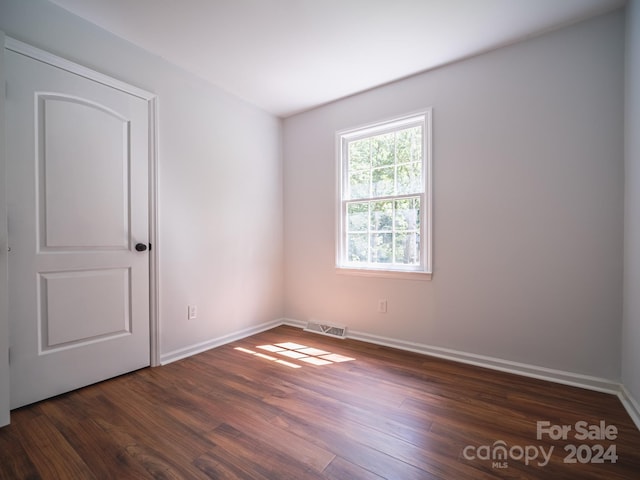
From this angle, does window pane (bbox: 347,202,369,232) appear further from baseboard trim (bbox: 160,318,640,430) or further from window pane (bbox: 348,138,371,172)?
baseboard trim (bbox: 160,318,640,430)

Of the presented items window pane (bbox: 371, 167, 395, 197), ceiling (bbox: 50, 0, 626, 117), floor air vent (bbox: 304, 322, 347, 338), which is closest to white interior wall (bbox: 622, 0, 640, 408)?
ceiling (bbox: 50, 0, 626, 117)

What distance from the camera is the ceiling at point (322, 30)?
188 centimetres

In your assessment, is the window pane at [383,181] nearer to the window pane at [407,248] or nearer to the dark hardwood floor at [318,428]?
the window pane at [407,248]

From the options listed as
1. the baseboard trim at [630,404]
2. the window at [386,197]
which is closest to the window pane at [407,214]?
the window at [386,197]

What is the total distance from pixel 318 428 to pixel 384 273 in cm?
159

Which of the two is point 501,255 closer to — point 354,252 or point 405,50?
point 354,252

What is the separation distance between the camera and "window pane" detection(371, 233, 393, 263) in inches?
113

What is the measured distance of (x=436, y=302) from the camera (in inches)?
101

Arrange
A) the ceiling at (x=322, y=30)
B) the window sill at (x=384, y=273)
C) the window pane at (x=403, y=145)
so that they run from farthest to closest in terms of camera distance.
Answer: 1. the window pane at (x=403, y=145)
2. the window sill at (x=384, y=273)
3. the ceiling at (x=322, y=30)

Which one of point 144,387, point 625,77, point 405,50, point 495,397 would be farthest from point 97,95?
point 625,77

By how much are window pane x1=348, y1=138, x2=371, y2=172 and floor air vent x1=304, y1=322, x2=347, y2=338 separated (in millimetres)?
1753

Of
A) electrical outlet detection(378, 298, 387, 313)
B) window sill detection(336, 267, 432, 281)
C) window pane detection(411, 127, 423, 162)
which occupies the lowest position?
electrical outlet detection(378, 298, 387, 313)

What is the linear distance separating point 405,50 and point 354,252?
6.19ft

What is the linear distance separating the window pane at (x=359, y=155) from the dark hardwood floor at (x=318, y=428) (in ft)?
6.58
